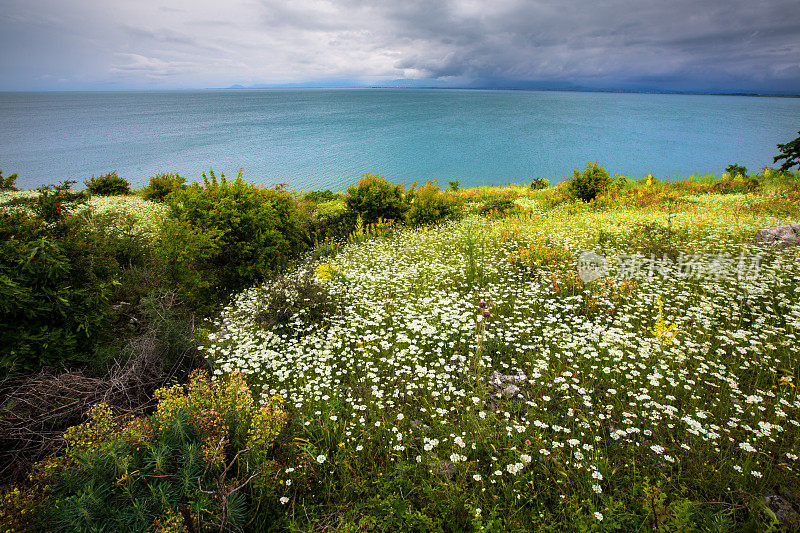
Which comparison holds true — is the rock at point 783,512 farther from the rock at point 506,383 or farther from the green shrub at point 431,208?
the green shrub at point 431,208

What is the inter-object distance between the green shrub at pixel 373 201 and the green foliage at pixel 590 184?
9.37 metres

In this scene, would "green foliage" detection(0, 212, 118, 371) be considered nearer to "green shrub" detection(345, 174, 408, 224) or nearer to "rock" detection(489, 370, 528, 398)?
"rock" detection(489, 370, 528, 398)

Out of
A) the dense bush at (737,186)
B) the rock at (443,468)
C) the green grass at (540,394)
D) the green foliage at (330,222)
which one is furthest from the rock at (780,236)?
the green foliage at (330,222)

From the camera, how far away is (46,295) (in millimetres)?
4480

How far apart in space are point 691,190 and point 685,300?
54.3 feet

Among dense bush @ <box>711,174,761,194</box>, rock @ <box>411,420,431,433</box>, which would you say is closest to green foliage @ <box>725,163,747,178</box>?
dense bush @ <box>711,174,761,194</box>

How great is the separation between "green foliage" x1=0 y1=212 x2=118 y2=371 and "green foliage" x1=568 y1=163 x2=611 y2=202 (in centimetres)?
1804

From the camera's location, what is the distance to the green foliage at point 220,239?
7.91 m

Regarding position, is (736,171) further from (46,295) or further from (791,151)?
(46,295)

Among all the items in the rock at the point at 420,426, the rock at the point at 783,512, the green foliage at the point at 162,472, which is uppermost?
the green foliage at the point at 162,472

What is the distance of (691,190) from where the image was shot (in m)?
18.2

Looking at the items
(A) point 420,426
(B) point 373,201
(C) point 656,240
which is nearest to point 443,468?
(A) point 420,426

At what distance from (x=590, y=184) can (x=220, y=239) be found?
53.9 ft

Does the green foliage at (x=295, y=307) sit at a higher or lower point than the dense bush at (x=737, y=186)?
lower
